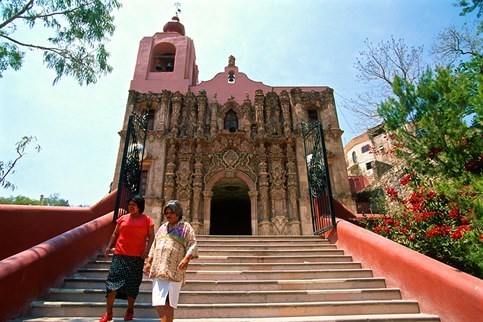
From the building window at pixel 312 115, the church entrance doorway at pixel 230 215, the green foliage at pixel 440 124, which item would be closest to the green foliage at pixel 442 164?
the green foliage at pixel 440 124

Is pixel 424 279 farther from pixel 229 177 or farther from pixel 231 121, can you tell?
pixel 231 121

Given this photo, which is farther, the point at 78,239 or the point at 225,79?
the point at 225,79

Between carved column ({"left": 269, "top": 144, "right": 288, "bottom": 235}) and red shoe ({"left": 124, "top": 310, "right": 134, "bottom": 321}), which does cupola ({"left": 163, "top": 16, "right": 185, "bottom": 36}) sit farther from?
red shoe ({"left": 124, "top": 310, "right": 134, "bottom": 321})

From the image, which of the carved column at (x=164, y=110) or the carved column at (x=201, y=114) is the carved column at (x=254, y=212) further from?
the carved column at (x=164, y=110)

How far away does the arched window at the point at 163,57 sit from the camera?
16516 millimetres

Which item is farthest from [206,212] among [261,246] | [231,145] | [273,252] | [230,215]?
[273,252]

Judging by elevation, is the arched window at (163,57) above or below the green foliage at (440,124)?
above

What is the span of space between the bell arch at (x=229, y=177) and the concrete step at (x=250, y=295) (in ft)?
24.1

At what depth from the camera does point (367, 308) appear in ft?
12.2

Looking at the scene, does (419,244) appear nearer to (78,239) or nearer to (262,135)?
(78,239)

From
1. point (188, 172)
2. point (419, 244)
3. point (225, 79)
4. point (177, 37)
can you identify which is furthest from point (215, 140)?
point (419, 244)

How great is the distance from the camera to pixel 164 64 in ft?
55.8

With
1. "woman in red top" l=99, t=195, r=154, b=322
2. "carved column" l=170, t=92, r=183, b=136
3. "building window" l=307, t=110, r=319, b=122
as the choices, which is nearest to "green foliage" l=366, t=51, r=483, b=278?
"woman in red top" l=99, t=195, r=154, b=322

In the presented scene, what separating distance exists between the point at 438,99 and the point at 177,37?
51.1ft
